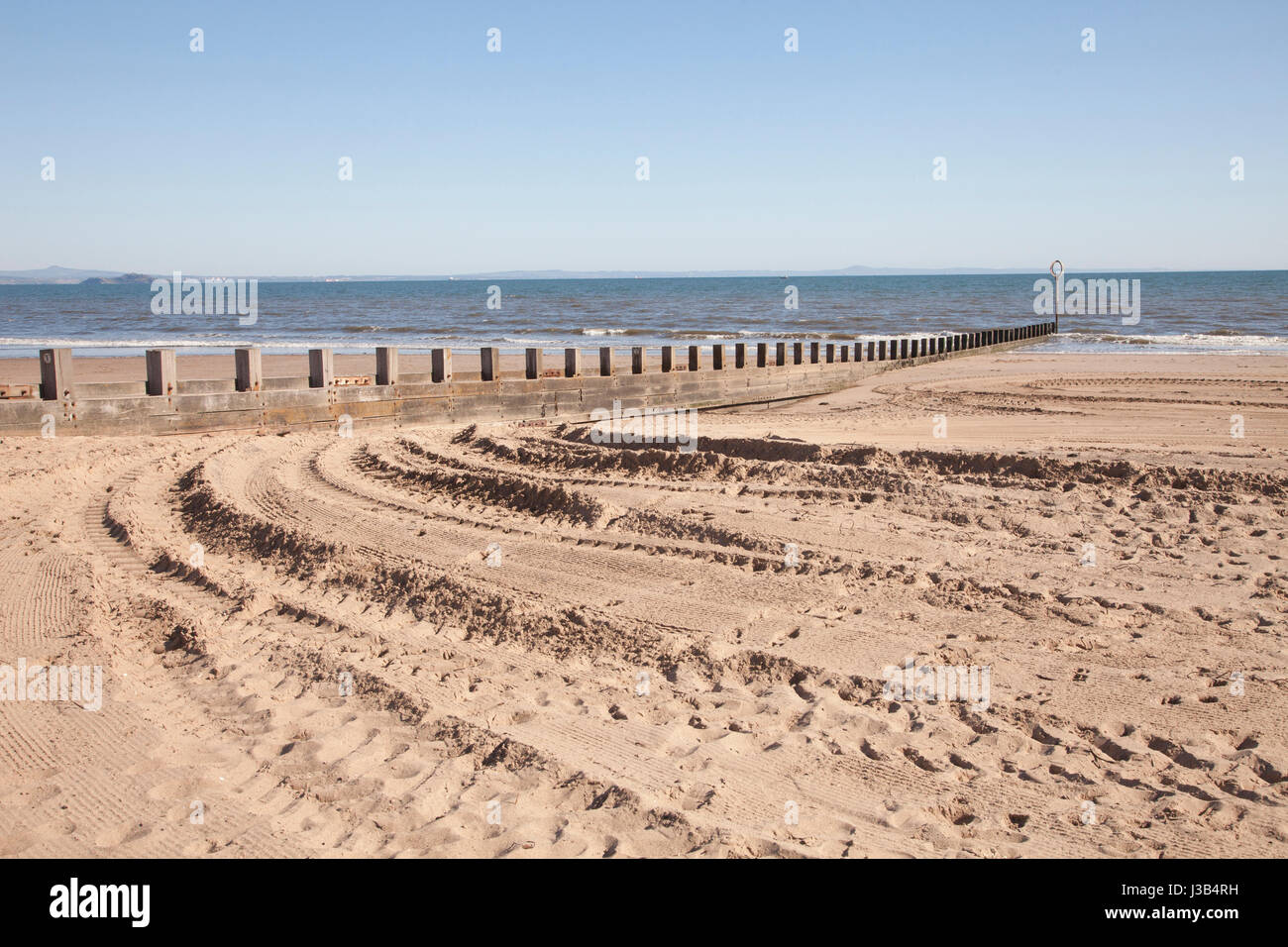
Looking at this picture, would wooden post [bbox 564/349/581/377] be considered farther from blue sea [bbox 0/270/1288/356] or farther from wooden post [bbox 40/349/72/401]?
blue sea [bbox 0/270/1288/356]

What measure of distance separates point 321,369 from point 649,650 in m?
8.40

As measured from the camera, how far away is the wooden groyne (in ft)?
33.9

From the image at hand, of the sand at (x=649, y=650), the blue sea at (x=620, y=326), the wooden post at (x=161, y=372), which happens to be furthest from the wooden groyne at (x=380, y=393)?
the blue sea at (x=620, y=326)

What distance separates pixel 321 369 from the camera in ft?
39.8

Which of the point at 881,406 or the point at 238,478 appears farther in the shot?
the point at 881,406

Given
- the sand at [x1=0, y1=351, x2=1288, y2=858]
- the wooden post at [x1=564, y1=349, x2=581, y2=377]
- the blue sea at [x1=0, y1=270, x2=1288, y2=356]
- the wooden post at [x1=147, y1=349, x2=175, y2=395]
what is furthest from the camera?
the blue sea at [x1=0, y1=270, x2=1288, y2=356]

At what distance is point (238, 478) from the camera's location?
9.08 metres

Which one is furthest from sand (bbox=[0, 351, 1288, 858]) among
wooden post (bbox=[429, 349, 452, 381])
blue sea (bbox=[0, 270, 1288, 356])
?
blue sea (bbox=[0, 270, 1288, 356])

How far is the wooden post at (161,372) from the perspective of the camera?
35.6 ft

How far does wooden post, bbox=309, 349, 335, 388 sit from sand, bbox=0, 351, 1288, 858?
2.51 meters
